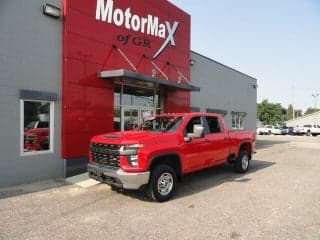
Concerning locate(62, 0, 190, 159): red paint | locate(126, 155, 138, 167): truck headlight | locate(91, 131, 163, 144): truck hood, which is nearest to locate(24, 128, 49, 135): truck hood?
locate(62, 0, 190, 159): red paint

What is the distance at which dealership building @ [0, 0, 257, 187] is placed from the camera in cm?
901

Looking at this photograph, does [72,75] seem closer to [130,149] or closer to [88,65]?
[88,65]

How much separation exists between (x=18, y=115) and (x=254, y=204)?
674cm

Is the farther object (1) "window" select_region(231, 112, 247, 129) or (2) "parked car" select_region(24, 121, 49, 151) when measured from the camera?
(1) "window" select_region(231, 112, 247, 129)

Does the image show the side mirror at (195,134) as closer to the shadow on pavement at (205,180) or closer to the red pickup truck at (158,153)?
the red pickup truck at (158,153)

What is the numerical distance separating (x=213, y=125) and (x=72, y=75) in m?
4.87

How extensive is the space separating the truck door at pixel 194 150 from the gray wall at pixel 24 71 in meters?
4.43

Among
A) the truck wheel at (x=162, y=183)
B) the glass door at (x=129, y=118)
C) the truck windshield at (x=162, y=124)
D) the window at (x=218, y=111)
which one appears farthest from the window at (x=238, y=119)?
the truck wheel at (x=162, y=183)

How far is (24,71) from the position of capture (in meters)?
9.27

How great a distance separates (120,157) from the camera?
22.8ft

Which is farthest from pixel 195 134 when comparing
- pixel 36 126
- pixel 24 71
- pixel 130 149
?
pixel 24 71

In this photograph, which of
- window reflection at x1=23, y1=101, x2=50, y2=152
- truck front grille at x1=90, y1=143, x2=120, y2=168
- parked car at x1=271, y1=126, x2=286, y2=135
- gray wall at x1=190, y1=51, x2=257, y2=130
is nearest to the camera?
truck front grille at x1=90, y1=143, x2=120, y2=168

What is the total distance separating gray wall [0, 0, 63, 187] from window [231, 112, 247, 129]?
16.2m

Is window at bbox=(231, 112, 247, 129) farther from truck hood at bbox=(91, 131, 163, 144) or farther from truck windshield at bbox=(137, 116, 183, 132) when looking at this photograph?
truck hood at bbox=(91, 131, 163, 144)
